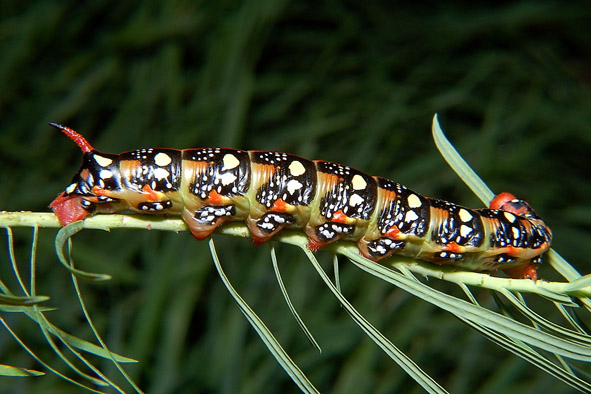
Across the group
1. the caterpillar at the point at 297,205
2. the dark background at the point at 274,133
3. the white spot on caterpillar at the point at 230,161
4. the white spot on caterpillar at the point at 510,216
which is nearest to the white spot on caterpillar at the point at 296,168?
the caterpillar at the point at 297,205

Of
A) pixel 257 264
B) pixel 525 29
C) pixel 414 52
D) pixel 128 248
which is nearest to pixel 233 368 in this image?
pixel 257 264

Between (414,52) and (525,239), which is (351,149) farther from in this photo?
(525,239)

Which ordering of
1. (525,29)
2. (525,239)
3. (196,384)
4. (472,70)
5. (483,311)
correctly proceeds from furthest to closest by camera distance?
(525,29)
(472,70)
(196,384)
(525,239)
(483,311)

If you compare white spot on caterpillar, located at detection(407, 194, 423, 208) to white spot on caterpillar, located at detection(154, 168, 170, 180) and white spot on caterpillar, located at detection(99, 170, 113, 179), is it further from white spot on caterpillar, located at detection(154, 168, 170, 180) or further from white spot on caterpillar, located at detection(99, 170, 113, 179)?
white spot on caterpillar, located at detection(99, 170, 113, 179)

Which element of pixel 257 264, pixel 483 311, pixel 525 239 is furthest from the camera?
pixel 257 264

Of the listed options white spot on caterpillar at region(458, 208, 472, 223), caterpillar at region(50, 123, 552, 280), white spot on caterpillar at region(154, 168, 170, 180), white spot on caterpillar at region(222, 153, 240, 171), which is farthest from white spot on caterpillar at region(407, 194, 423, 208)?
white spot on caterpillar at region(154, 168, 170, 180)

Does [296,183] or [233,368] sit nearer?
[296,183]
